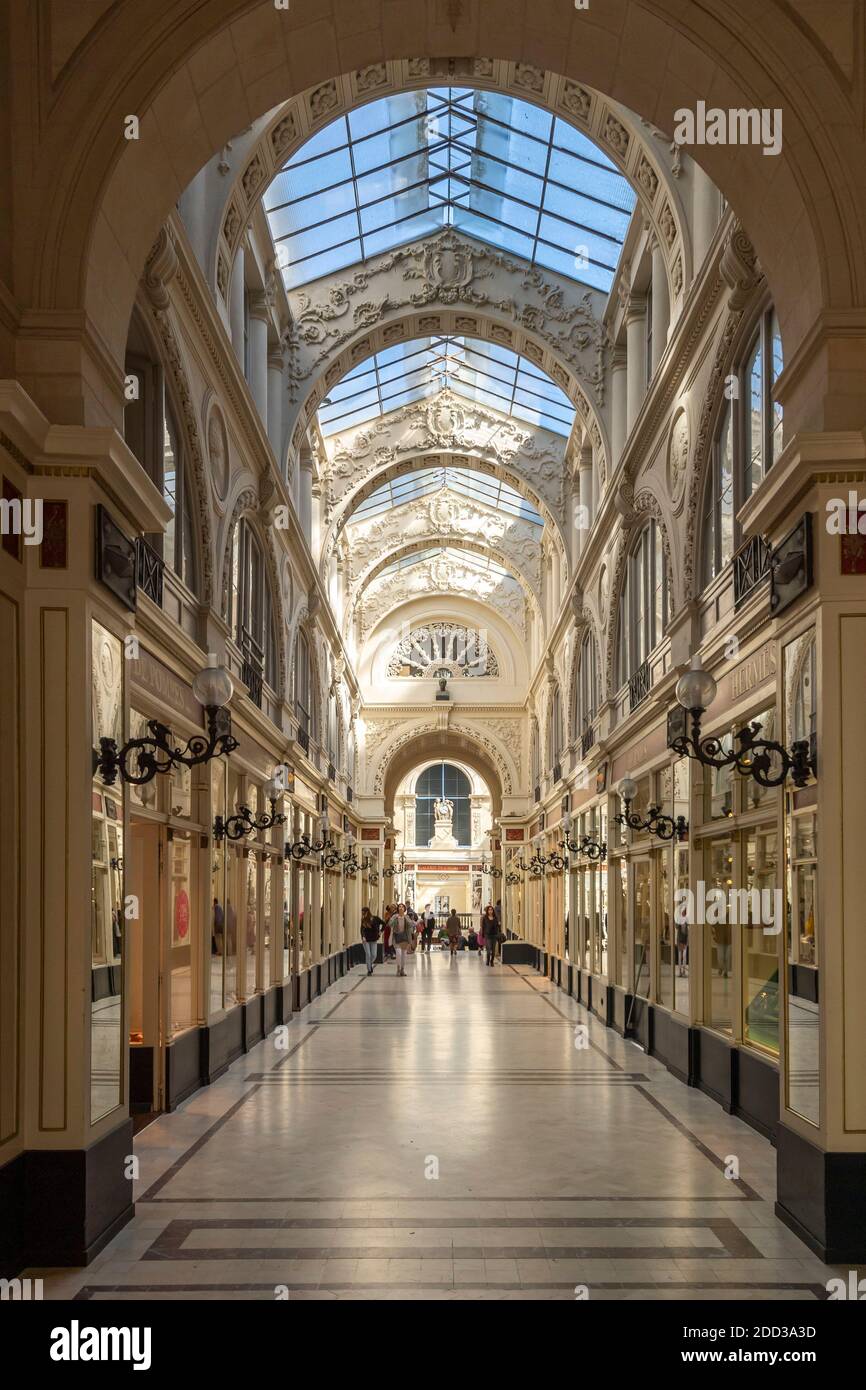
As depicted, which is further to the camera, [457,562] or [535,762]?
[457,562]

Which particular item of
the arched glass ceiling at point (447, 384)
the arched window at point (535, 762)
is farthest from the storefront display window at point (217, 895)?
the arched window at point (535, 762)

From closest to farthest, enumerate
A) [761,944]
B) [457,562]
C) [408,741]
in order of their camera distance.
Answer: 1. [761,944]
2. [457,562]
3. [408,741]

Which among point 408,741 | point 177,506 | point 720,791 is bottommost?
point 720,791

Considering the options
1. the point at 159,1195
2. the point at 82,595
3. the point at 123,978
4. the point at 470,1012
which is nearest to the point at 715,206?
the point at 82,595

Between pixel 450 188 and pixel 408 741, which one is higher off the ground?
pixel 450 188

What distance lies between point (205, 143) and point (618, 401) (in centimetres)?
1057

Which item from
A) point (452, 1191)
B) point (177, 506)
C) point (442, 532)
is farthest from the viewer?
point (442, 532)

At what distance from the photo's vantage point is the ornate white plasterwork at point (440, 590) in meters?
35.1

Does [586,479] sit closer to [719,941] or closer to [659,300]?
[659,300]

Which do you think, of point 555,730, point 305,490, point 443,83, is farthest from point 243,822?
point 555,730

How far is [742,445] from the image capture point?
9734mm

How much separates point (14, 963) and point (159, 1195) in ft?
6.58

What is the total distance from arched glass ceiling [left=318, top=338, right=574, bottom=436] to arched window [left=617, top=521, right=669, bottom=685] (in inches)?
240
